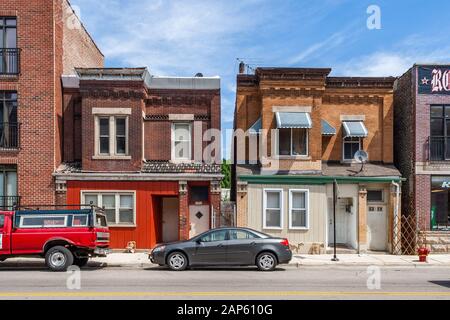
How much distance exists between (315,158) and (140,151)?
7479mm

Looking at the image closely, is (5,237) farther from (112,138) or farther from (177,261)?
(112,138)

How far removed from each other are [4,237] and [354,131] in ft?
47.0

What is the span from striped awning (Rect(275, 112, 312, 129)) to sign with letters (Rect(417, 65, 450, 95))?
5.15 meters

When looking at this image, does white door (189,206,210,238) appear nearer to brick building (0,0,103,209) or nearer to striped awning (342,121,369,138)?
brick building (0,0,103,209)

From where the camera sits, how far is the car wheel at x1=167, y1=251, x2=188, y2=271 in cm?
1467

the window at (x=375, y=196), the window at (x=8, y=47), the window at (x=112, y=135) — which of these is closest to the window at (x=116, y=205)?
the window at (x=112, y=135)

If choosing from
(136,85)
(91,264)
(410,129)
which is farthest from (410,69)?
(91,264)

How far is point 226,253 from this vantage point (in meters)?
14.7

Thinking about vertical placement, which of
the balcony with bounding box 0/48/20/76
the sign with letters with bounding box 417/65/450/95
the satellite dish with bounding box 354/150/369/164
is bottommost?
the satellite dish with bounding box 354/150/369/164

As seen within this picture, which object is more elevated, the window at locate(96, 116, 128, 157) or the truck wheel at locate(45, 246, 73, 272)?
the window at locate(96, 116, 128, 157)

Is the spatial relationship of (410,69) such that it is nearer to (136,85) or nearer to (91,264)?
(136,85)

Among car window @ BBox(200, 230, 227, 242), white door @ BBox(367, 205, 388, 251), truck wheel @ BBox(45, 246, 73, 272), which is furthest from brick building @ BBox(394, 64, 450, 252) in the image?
truck wheel @ BBox(45, 246, 73, 272)

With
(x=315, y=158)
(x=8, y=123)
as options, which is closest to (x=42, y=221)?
(x=8, y=123)

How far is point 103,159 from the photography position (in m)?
19.6
